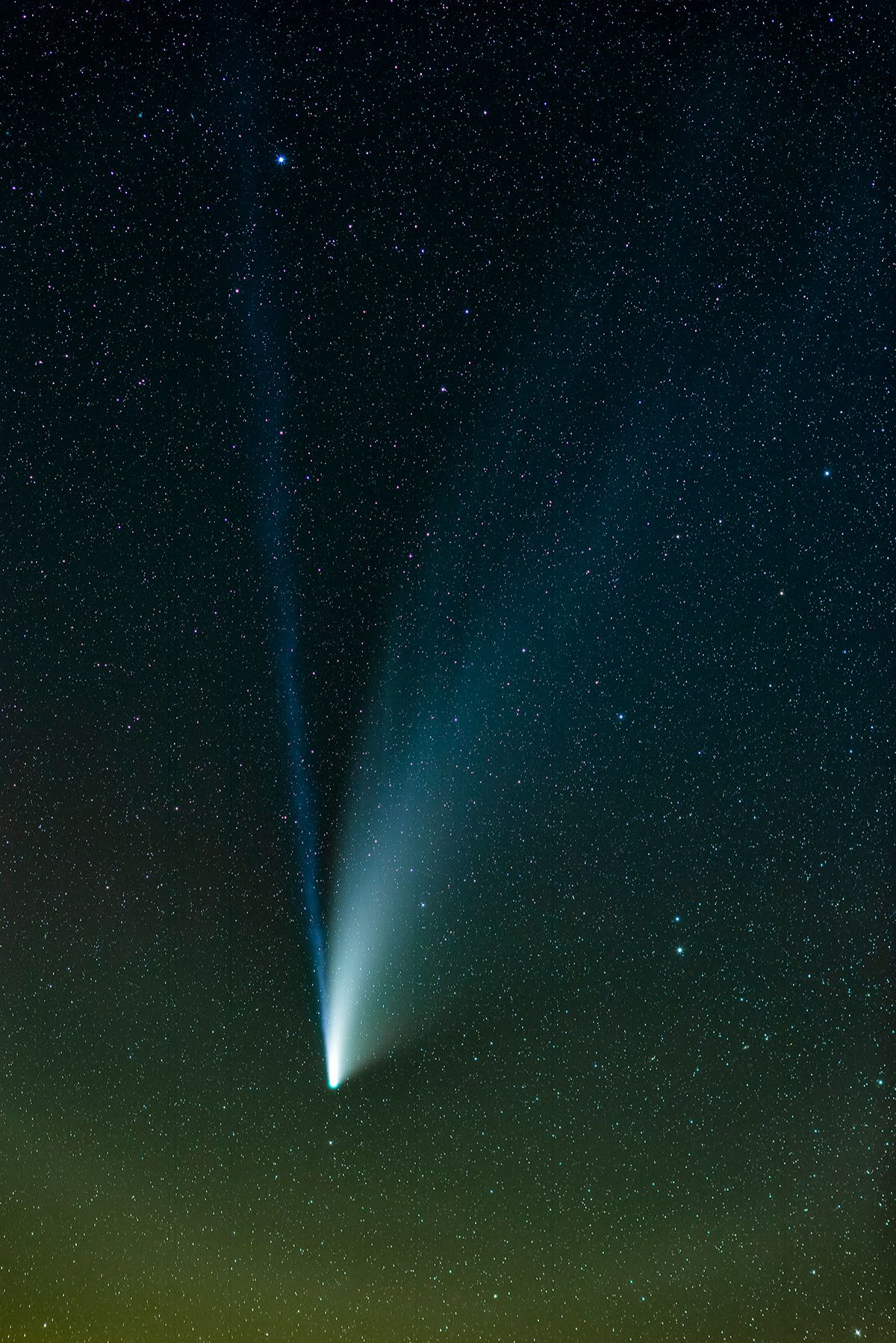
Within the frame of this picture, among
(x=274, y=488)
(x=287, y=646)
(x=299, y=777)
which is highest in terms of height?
(x=274, y=488)

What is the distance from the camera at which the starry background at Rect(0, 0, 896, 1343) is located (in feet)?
3.25

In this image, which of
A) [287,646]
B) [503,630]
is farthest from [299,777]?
[503,630]

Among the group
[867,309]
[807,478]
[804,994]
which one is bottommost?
[804,994]

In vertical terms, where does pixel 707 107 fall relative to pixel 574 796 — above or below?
above

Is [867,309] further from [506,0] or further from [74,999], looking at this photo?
[74,999]

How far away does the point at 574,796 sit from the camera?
101 centimetres

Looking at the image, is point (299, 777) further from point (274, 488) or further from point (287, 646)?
point (274, 488)

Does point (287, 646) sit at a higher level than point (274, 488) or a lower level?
lower

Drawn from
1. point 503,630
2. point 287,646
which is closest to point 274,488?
point 287,646

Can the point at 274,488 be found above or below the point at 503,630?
above

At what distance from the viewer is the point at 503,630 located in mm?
1018

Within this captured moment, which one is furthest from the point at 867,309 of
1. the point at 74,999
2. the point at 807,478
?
the point at 74,999

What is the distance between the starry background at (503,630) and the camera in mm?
989

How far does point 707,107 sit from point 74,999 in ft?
3.27
